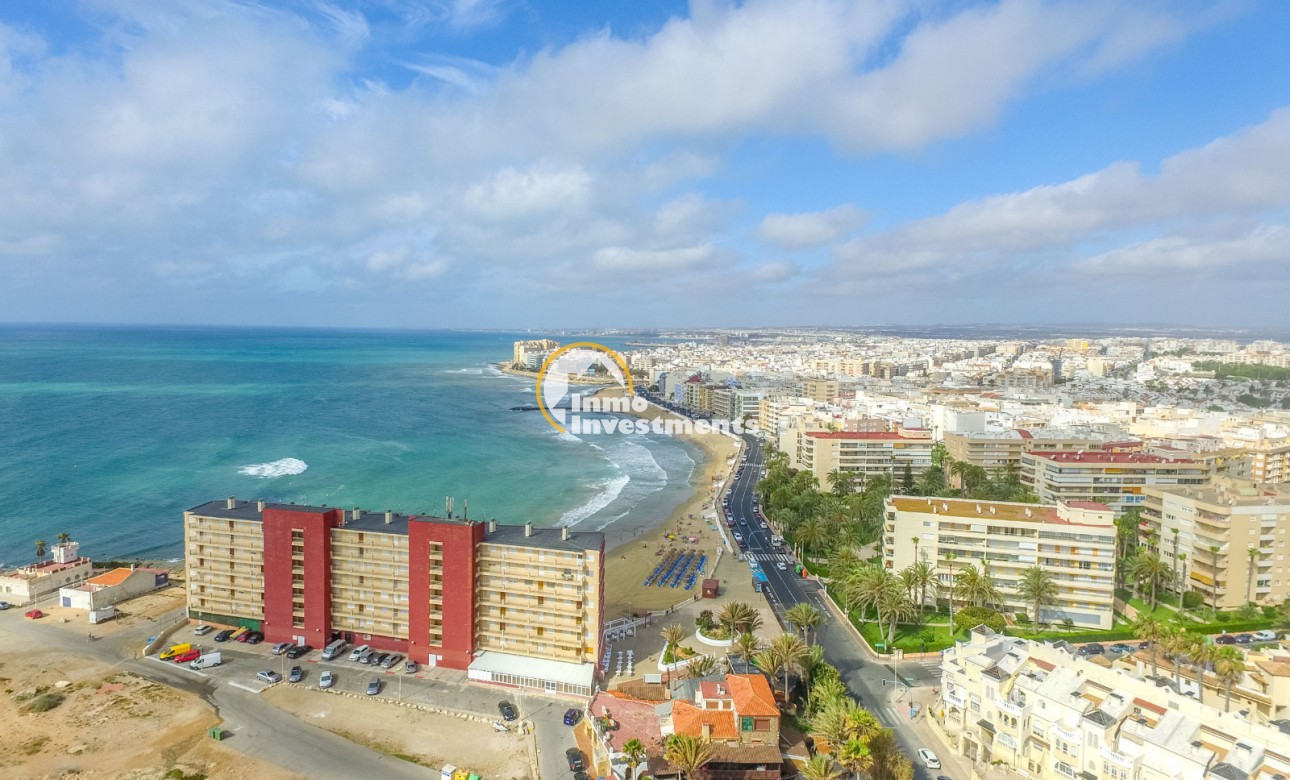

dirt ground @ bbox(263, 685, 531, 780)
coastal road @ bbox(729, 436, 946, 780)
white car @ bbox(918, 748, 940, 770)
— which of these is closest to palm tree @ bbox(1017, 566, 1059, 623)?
coastal road @ bbox(729, 436, 946, 780)

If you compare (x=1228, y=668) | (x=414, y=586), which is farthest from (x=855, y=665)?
(x=414, y=586)

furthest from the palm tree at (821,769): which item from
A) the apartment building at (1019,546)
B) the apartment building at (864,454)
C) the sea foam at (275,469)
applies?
the sea foam at (275,469)

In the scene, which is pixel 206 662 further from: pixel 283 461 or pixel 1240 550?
pixel 1240 550

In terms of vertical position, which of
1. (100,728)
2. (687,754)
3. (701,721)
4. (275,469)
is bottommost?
(100,728)

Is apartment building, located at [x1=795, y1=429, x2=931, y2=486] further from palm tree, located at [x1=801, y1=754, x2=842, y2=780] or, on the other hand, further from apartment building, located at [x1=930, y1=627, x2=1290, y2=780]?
palm tree, located at [x1=801, y1=754, x2=842, y2=780]

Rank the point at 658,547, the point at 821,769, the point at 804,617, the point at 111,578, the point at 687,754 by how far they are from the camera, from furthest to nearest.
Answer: the point at 658,547 → the point at 111,578 → the point at 804,617 → the point at 687,754 → the point at 821,769

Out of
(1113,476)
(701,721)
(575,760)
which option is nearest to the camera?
(701,721)

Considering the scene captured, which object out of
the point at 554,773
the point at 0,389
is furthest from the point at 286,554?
the point at 0,389
